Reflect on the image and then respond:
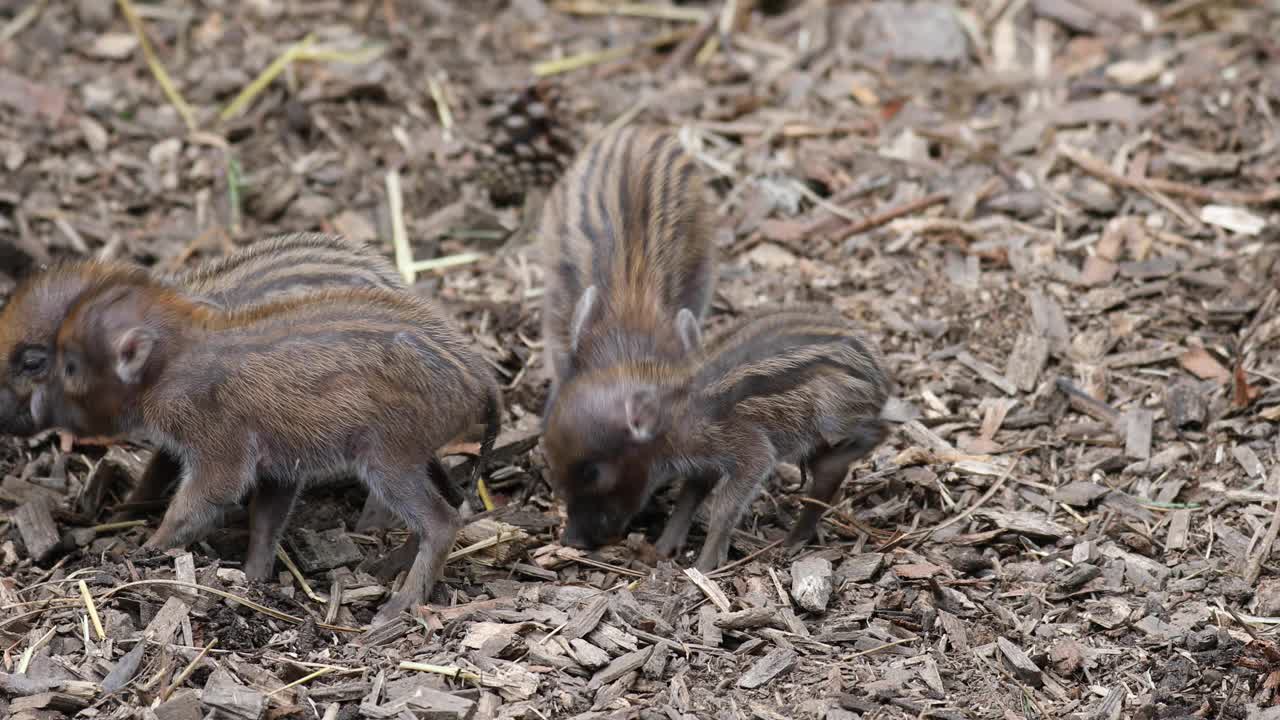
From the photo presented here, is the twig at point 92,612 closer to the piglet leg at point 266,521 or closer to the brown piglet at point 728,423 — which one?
the piglet leg at point 266,521

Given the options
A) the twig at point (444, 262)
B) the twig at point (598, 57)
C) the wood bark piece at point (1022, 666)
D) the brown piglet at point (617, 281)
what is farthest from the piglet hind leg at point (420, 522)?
the twig at point (598, 57)

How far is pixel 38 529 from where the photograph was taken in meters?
5.85

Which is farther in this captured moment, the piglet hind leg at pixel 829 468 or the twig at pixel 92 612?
the piglet hind leg at pixel 829 468

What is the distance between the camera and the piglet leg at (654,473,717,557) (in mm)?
6230

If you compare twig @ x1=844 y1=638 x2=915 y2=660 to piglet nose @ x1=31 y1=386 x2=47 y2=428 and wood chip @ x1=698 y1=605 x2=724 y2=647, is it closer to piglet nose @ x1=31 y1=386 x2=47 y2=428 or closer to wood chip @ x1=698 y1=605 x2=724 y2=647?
wood chip @ x1=698 y1=605 x2=724 y2=647

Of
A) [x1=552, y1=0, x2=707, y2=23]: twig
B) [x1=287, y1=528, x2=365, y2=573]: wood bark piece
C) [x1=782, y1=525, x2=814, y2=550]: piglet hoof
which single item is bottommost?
[x1=782, y1=525, x2=814, y2=550]: piglet hoof

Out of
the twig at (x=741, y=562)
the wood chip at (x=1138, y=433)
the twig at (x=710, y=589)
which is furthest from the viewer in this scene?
the wood chip at (x=1138, y=433)

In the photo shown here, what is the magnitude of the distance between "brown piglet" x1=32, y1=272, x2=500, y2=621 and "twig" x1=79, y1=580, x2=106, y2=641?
35 cm

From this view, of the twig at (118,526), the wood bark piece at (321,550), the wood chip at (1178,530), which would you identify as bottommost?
the wood chip at (1178,530)

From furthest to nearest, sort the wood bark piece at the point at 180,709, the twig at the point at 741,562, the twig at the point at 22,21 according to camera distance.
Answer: the twig at the point at 22,21, the twig at the point at 741,562, the wood bark piece at the point at 180,709

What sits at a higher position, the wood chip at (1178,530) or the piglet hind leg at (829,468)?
the piglet hind leg at (829,468)

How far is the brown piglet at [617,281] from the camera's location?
6117 mm

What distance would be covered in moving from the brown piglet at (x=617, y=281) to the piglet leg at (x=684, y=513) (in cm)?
29

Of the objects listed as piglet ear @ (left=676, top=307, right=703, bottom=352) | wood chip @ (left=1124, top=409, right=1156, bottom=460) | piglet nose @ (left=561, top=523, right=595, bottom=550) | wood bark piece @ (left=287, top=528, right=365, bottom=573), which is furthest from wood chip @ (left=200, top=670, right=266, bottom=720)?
wood chip @ (left=1124, top=409, right=1156, bottom=460)
